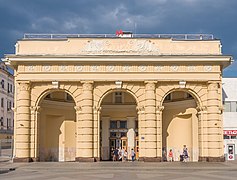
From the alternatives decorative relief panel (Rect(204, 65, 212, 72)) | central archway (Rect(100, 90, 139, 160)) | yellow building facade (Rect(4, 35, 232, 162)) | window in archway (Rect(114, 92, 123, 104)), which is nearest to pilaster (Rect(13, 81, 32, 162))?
yellow building facade (Rect(4, 35, 232, 162))

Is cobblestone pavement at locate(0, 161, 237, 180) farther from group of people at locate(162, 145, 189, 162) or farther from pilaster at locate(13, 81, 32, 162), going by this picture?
group of people at locate(162, 145, 189, 162)

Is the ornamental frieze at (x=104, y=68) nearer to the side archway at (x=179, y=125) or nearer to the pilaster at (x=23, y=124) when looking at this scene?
the pilaster at (x=23, y=124)

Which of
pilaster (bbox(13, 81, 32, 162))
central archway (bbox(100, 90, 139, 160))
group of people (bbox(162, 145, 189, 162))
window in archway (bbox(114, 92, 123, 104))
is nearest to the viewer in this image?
pilaster (bbox(13, 81, 32, 162))

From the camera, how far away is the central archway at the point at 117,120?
41344mm

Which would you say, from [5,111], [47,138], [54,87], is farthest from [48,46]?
[5,111]

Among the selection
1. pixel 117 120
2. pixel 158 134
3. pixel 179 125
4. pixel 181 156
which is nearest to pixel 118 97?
pixel 117 120

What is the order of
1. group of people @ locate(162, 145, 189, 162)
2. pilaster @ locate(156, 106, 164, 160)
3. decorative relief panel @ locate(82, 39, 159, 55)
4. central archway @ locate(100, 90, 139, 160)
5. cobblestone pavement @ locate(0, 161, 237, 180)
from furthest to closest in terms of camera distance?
central archway @ locate(100, 90, 139, 160), group of people @ locate(162, 145, 189, 162), decorative relief panel @ locate(82, 39, 159, 55), pilaster @ locate(156, 106, 164, 160), cobblestone pavement @ locate(0, 161, 237, 180)

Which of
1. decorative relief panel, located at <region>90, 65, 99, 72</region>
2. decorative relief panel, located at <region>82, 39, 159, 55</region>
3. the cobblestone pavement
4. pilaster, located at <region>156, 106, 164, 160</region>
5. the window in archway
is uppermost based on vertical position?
decorative relief panel, located at <region>82, 39, 159, 55</region>

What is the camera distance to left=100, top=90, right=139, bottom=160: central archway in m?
41.3

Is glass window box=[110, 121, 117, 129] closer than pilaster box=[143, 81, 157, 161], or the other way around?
pilaster box=[143, 81, 157, 161]

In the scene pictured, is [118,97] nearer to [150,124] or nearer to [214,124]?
[150,124]

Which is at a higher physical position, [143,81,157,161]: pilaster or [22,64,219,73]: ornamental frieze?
[22,64,219,73]: ornamental frieze

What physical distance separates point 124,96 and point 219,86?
33.0 ft

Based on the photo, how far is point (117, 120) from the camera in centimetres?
4191
